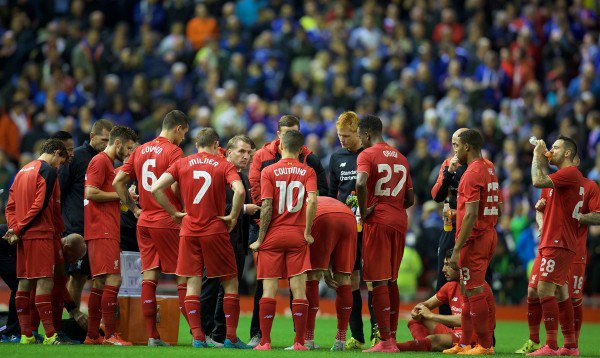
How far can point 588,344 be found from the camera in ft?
50.8

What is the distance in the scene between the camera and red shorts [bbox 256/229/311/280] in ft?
42.3

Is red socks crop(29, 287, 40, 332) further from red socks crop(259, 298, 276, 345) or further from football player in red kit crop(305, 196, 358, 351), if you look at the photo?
football player in red kit crop(305, 196, 358, 351)

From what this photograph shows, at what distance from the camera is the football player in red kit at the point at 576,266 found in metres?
13.5

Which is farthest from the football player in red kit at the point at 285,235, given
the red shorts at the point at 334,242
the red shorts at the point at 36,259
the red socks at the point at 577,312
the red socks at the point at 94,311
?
the red socks at the point at 577,312

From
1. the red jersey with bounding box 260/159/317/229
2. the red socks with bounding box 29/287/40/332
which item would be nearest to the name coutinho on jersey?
the red jersey with bounding box 260/159/317/229

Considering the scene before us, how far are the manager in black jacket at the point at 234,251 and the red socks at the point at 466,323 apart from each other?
2806 millimetres

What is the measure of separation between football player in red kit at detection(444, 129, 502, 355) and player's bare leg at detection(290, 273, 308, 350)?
1.75m

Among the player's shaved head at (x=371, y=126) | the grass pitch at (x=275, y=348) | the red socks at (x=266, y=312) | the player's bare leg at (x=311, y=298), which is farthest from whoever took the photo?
the player's shaved head at (x=371, y=126)

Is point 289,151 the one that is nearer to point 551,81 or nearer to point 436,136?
point 436,136

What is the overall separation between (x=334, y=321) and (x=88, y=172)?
7809 millimetres

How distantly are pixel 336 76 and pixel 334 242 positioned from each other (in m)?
12.6

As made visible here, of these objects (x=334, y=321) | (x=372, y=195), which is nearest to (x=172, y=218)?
(x=372, y=195)

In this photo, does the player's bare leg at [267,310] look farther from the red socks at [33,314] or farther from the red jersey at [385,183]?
the red socks at [33,314]

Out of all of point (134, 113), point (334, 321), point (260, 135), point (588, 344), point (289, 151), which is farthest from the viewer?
point (134, 113)
